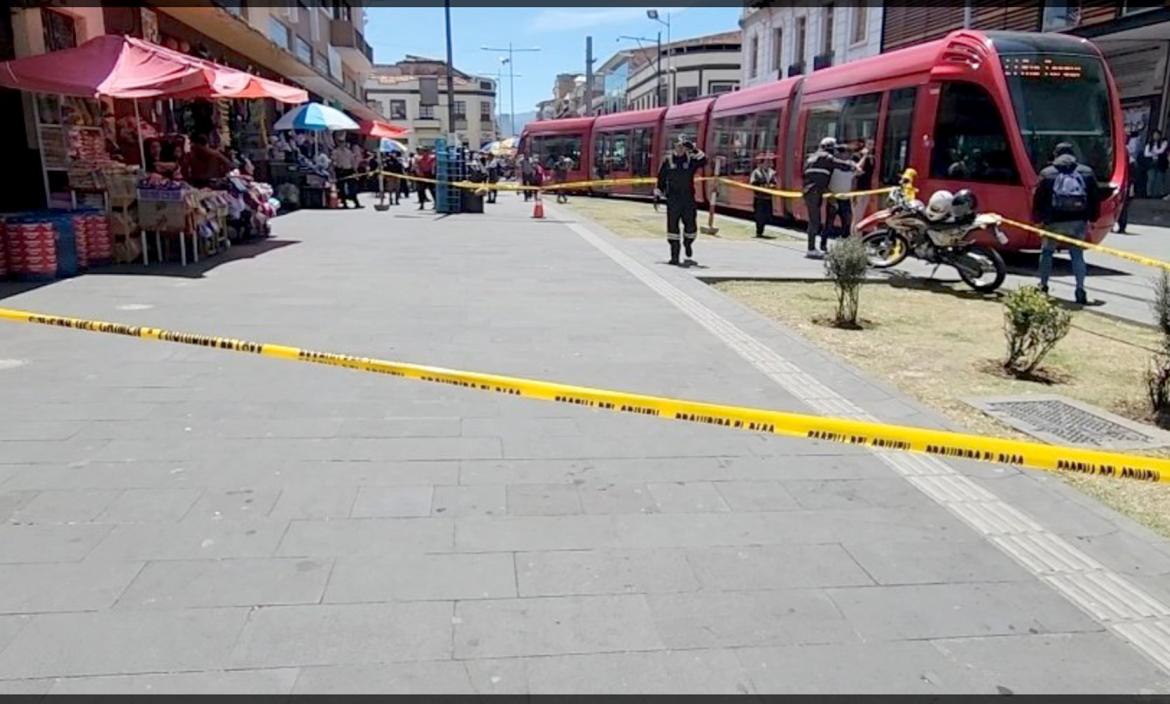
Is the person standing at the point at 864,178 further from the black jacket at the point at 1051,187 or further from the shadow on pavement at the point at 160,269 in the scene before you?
the shadow on pavement at the point at 160,269

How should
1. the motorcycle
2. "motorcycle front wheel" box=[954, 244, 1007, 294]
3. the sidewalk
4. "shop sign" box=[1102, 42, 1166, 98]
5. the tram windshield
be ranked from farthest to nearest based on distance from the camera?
"shop sign" box=[1102, 42, 1166, 98]
the tram windshield
the motorcycle
"motorcycle front wheel" box=[954, 244, 1007, 294]
the sidewalk

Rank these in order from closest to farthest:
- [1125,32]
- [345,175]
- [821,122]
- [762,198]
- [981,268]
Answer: [981,268] < [821,122] < [762,198] < [1125,32] < [345,175]

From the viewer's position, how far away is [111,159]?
12.4 meters

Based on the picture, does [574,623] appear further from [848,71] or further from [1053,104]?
[848,71]

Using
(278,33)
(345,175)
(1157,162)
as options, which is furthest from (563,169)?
(1157,162)

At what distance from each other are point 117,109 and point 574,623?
13506mm

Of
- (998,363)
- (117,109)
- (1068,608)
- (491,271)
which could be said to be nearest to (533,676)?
(1068,608)

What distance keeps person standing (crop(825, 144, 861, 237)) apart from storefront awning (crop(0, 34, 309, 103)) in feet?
31.7

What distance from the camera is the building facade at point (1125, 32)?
1995cm

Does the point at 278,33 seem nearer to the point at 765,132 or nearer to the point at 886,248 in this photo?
the point at 765,132

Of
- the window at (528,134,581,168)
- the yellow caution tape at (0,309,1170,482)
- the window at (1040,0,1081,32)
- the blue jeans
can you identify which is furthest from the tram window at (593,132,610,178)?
the yellow caution tape at (0,309,1170,482)

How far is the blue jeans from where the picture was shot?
988cm

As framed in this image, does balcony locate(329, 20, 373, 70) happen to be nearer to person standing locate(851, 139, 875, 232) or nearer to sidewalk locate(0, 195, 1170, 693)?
person standing locate(851, 139, 875, 232)

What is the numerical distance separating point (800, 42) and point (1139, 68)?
18.6 metres
